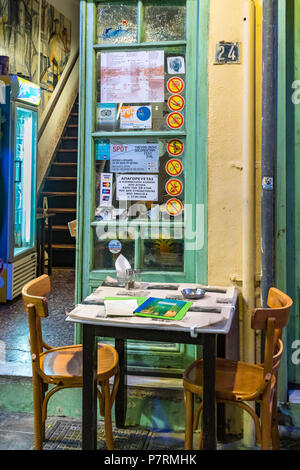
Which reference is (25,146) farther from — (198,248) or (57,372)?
(57,372)

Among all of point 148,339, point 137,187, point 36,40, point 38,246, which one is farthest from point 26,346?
point 36,40

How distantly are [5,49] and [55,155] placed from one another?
7.74 ft

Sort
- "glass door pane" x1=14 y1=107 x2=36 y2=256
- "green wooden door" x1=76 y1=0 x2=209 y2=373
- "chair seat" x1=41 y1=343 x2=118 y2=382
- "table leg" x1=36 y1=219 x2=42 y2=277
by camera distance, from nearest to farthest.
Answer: "chair seat" x1=41 y1=343 x2=118 y2=382 → "green wooden door" x1=76 y1=0 x2=209 y2=373 → "glass door pane" x1=14 y1=107 x2=36 y2=256 → "table leg" x1=36 y1=219 x2=42 y2=277

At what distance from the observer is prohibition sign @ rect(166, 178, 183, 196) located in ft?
11.1

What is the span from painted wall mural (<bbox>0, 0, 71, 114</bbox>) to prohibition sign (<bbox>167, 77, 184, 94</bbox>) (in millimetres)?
3715

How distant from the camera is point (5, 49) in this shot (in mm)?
6336

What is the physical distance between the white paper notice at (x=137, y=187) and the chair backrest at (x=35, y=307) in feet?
2.71

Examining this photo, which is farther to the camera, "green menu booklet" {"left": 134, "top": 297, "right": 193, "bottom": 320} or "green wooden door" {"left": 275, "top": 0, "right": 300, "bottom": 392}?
"green wooden door" {"left": 275, "top": 0, "right": 300, "bottom": 392}

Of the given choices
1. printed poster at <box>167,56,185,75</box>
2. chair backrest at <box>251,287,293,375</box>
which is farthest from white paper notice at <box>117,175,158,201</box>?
chair backrest at <box>251,287,293,375</box>

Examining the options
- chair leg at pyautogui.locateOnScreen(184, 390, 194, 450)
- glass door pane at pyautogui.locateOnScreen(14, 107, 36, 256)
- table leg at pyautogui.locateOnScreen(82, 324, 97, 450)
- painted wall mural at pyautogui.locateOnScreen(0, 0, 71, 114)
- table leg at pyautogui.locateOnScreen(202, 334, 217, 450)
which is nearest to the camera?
table leg at pyautogui.locateOnScreen(202, 334, 217, 450)

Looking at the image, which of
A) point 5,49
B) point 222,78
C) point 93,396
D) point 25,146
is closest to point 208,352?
point 93,396

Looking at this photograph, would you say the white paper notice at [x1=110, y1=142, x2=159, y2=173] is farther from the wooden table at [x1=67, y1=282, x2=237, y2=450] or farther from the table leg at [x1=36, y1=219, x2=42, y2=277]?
the table leg at [x1=36, y1=219, x2=42, y2=277]

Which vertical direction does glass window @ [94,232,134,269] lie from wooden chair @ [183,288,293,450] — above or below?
above

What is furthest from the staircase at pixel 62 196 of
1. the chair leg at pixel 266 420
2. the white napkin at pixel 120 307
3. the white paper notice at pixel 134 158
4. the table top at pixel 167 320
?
the chair leg at pixel 266 420
